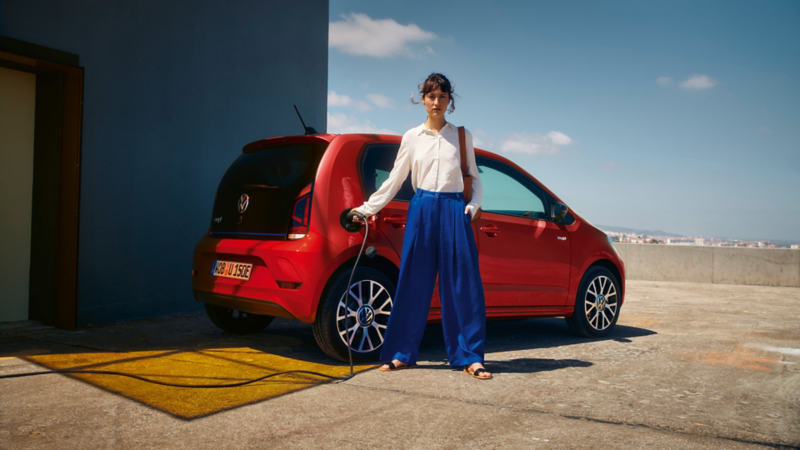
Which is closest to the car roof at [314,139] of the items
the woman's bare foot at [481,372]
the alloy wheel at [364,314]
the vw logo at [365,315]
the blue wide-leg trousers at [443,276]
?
the blue wide-leg trousers at [443,276]

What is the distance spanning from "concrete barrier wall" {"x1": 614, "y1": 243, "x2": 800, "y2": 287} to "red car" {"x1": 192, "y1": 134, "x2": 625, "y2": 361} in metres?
9.85

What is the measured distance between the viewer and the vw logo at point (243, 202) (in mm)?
4355

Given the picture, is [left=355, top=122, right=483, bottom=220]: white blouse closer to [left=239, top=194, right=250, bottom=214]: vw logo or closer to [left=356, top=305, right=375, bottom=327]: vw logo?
[left=356, top=305, right=375, bottom=327]: vw logo

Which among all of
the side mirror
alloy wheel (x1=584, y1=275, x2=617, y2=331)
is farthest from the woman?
alloy wheel (x1=584, y1=275, x2=617, y2=331)

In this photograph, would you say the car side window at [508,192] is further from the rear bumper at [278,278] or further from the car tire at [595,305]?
the rear bumper at [278,278]

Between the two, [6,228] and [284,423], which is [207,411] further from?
[6,228]

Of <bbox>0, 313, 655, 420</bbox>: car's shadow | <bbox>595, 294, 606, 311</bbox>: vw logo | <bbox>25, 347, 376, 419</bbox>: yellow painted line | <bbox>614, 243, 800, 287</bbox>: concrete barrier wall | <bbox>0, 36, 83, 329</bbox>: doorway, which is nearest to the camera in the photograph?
<bbox>25, 347, 376, 419</bbox>: yellow painted line

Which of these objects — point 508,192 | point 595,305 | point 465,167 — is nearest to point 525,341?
point 595,305

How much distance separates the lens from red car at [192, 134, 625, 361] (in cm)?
397

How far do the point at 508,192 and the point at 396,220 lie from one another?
1.29 m

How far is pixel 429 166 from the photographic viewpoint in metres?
3.89

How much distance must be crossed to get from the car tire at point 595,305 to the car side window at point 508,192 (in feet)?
2.66

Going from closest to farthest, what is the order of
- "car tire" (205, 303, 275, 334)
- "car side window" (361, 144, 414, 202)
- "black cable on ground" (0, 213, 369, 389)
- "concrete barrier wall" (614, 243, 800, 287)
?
"black cable on ground" (0, 213, 369, 389)
"car side window" (361, 144, 414, 202)
"car tire" (205, 303, 275, 334)
"concrete barrier wall" (614, 243, 800, 287)

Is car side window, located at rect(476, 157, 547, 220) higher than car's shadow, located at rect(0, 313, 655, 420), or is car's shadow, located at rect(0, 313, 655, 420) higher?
car side window, located at rect(476, 157, 547, 220)
